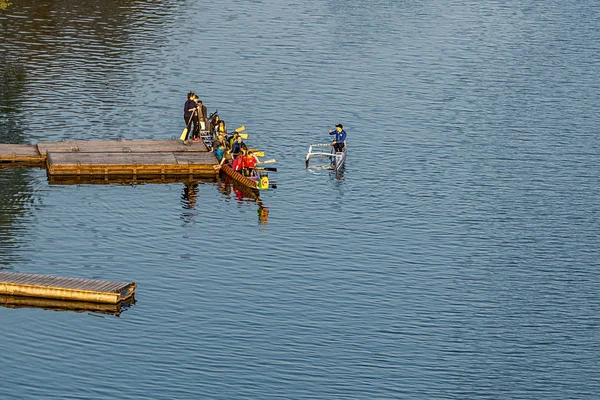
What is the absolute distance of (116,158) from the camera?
276 ft

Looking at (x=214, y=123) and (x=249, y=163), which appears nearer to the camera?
(x=249, y=163)

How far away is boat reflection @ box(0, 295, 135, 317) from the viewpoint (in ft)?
201

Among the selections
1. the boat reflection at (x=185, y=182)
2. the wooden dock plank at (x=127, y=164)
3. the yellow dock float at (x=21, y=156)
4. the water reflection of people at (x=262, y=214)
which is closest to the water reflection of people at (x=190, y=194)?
the boat reflection at (x=185, y=182)

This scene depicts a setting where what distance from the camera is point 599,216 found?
8031 cm

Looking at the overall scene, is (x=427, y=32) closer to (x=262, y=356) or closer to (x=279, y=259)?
(x=279, y=259)

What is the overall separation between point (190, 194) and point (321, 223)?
10.1 meters

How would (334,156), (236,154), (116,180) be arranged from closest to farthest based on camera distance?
(116,180) → (236,154) → (334,156)

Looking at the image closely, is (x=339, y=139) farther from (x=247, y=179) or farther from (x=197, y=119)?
(x=197, y=119)

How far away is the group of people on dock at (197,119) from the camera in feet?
290

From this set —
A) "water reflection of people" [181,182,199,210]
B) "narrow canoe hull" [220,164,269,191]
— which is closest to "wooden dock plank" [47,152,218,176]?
"narrow canoe hull" [220,164,269,191]

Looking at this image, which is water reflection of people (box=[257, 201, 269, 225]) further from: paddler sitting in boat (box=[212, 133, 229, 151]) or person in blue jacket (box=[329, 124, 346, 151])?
person in blue jacket (box=[329, 124, 346, 151])

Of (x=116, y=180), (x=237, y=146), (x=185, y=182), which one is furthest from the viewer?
(x=237, y=146)

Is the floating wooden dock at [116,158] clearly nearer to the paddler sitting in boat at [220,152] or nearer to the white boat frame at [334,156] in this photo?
the paddler sitting in boat at [220,152]

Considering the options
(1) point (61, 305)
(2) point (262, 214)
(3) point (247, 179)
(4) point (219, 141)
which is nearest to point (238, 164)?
(3) point (247, 179)
